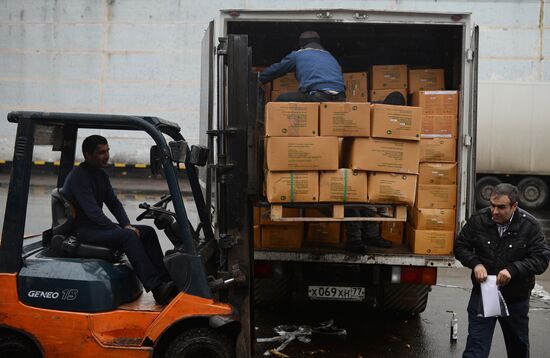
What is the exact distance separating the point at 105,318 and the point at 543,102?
1346cm

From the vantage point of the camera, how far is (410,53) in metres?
7.00

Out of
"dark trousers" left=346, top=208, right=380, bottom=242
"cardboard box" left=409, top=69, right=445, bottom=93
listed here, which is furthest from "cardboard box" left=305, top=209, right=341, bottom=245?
"cardboard box" left=409, top=69, right=445, bottom=93

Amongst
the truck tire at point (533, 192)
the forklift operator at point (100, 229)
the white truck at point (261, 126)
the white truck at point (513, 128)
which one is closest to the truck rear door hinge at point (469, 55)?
the white truck at point (261, 126)

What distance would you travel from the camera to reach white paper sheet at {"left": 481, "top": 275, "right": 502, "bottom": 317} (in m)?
4.14

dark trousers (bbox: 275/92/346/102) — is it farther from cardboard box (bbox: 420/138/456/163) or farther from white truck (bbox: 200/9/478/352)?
cardboard box (bbox: 420/138/456/163)

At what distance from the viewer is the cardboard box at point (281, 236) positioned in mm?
5398

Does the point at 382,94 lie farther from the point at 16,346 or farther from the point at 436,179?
the point at 16,346

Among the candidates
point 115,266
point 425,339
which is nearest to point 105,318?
point 115,266

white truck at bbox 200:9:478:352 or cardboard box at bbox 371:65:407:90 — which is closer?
white truck at bbox 200:9:478:352

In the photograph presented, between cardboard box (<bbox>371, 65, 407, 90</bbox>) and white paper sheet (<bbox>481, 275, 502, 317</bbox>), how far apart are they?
276cm

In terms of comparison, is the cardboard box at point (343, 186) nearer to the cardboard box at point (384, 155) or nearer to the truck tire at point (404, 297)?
the cardboard box at point (384, 155)

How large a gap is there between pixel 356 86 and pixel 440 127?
4.35ft

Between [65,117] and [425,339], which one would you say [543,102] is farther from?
[65,117]

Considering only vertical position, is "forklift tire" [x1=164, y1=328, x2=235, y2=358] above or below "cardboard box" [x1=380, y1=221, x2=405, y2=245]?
below
